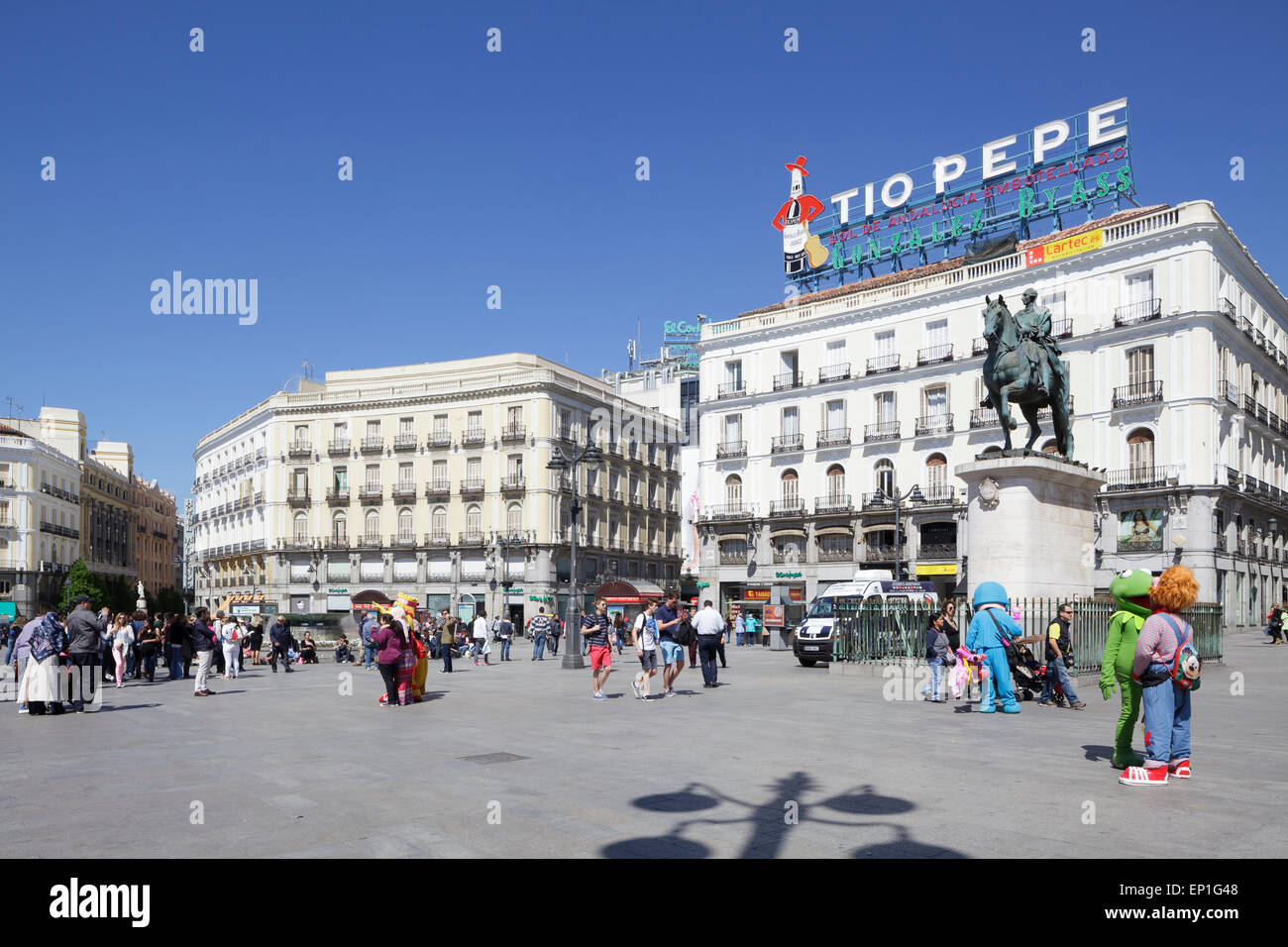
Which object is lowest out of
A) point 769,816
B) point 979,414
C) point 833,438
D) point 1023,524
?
point 769,816

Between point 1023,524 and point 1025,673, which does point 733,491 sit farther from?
point 1025,673

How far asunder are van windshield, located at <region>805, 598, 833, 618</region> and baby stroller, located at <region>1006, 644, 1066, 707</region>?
1142 centimetres

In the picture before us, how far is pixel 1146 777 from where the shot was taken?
311 inches

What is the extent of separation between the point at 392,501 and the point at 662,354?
26.9 m

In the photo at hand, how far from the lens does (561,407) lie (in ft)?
211

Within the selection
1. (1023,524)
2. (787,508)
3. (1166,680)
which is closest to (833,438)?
(787,508)

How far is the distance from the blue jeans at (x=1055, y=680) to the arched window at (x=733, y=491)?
38682mm

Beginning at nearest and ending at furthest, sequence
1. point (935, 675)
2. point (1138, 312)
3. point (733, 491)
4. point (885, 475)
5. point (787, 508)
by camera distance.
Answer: point (935, 675)
point (1138, 312)
point (885, 475)
point (787, 508)
point (733, 491)

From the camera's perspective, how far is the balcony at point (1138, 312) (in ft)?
132

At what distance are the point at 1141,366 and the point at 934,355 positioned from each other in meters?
8.89

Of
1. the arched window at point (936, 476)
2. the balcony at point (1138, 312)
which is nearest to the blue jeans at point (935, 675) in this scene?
the balcony at point (1138, 312)

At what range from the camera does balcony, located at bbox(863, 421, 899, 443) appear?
48125 mm
